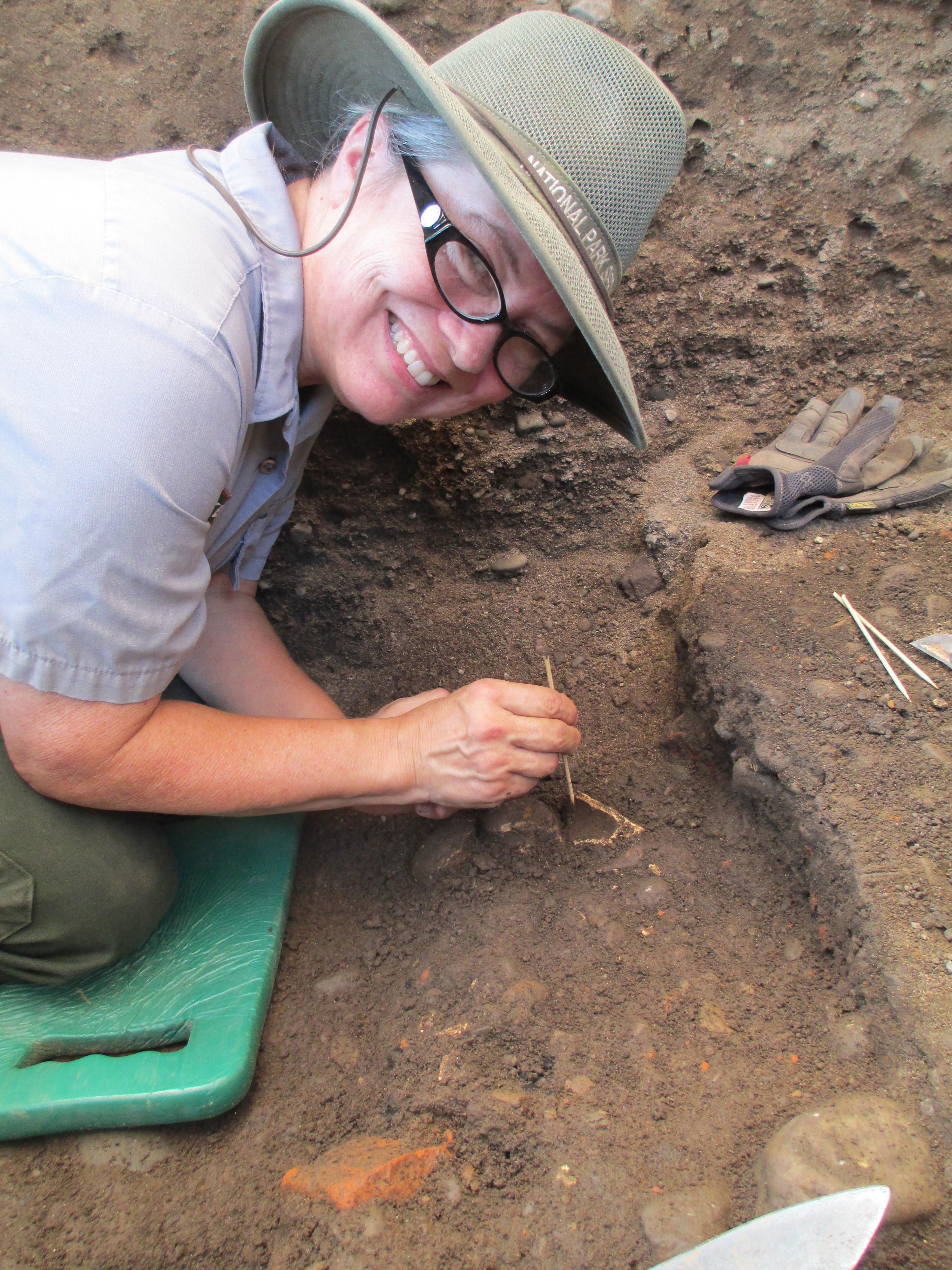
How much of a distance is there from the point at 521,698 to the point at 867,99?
212cm

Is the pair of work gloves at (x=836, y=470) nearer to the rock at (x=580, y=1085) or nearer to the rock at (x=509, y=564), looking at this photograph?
the rock at (x=509, y=564)

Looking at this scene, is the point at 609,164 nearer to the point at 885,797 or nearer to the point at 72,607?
the point at 72,607

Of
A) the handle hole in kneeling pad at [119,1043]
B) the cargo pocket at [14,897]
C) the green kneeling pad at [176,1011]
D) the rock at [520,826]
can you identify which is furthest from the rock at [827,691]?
the cargo pocket at [14,897]

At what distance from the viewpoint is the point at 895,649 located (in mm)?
1647

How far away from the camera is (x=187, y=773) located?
1.29 meters

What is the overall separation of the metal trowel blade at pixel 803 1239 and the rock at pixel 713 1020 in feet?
1.07

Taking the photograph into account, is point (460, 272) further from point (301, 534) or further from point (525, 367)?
point (301, 534)

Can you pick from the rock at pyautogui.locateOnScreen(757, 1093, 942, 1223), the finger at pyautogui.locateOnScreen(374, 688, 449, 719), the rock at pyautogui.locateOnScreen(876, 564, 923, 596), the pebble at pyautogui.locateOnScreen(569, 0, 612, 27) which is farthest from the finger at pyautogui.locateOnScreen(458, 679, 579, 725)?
the pebble at pyautogui.locateOnScreen(569, 0, 612, 27)

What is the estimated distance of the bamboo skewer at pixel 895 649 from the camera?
158cm

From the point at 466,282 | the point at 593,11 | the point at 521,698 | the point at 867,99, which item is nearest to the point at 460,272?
the point at 466,282

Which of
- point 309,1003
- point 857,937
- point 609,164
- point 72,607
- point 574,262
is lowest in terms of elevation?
point 309,1003

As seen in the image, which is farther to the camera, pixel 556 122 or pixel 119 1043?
pixel 119 1043

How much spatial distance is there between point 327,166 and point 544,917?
135 cm

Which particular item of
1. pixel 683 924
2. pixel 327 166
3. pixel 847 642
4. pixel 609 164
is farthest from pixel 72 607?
pixel 847 642
